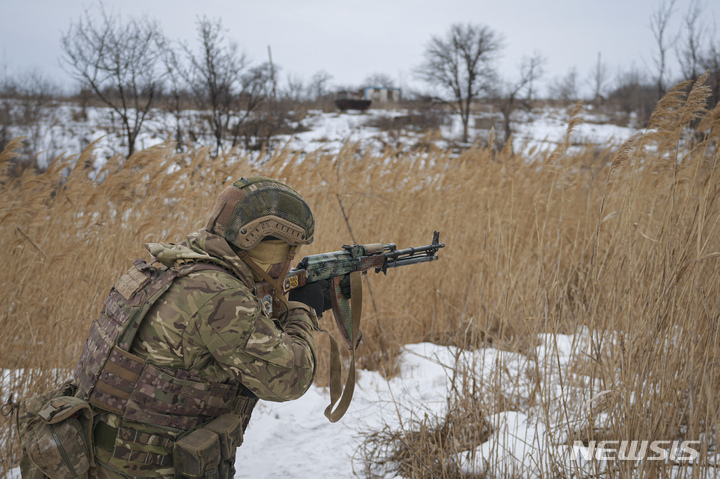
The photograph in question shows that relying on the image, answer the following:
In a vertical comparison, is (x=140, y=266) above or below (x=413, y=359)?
above

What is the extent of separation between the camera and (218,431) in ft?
4.91

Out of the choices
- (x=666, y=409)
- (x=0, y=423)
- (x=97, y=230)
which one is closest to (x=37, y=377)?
(x=0, y=423)

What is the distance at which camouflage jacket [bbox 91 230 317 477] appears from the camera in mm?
1422

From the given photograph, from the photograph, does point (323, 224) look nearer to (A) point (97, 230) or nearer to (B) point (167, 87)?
(A) point (97, 230)

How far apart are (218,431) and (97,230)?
6.54 feet

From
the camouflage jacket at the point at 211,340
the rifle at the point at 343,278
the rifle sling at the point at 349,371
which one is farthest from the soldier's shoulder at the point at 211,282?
the rifle sling at the point at 349,371

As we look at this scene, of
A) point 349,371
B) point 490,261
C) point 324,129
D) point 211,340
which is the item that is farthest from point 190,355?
point 324,129

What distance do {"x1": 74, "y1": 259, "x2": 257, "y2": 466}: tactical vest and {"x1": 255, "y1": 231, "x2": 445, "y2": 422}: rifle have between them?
39 centimetres

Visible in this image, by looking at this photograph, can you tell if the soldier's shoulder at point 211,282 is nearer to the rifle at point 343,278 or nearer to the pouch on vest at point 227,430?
the rifle at point 343,278

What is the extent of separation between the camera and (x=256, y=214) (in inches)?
61.6

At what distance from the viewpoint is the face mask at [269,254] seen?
164 centimetres

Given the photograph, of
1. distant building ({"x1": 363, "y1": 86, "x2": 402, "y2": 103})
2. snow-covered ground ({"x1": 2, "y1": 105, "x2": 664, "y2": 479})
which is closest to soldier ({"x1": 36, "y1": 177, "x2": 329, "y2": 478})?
snow-covered ground ({"x1": 2, "y1": 105, "x2": 664, "y2": 479})

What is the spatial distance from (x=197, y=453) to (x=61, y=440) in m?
0.40

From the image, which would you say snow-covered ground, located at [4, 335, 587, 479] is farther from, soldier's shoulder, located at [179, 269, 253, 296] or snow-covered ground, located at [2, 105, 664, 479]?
soldier's shoulder, located at [179, 269, 253, 296]
